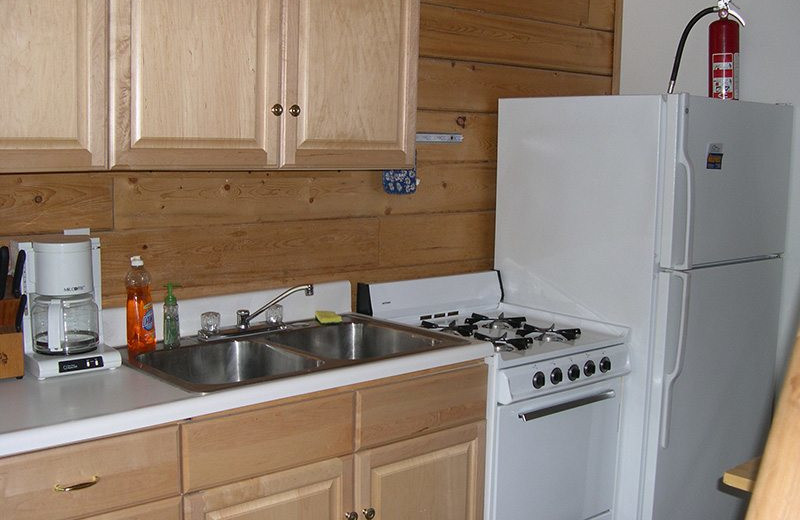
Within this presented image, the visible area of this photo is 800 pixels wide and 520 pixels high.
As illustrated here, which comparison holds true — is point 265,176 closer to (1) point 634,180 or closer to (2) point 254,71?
(2) point 254,71

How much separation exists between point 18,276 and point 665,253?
6.46 ft

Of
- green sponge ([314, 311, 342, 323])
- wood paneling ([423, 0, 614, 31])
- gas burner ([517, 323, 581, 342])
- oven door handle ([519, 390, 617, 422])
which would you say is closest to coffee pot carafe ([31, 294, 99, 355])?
green sponge ([314, 311, 342, 323])

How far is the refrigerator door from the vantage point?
3.06 meters

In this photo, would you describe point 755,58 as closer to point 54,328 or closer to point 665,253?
point 665,253

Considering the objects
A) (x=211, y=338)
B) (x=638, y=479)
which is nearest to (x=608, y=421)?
(x=638, y=479)

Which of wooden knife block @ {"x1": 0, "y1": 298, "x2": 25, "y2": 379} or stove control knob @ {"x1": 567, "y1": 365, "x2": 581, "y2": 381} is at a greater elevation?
wooden knife block @ {"x1": 0, "y1": 298, "x2": 25, "y2": 379}

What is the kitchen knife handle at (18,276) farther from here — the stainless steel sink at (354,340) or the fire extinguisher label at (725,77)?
the fire extinguisher label at (725,77)

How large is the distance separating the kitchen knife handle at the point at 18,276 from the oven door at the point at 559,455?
1373 mm

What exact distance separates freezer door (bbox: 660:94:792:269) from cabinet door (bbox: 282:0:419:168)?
897 mm

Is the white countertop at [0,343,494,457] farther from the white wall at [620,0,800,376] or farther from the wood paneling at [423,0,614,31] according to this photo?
the white wall at [620,0,800,376]

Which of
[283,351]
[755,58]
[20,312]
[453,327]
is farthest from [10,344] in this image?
[755,58]

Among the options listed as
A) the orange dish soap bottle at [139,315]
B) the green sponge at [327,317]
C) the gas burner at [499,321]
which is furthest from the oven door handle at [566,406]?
the orange dish soap bottle at [139,315]

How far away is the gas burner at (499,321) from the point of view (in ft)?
10.5

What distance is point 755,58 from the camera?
349 cm
